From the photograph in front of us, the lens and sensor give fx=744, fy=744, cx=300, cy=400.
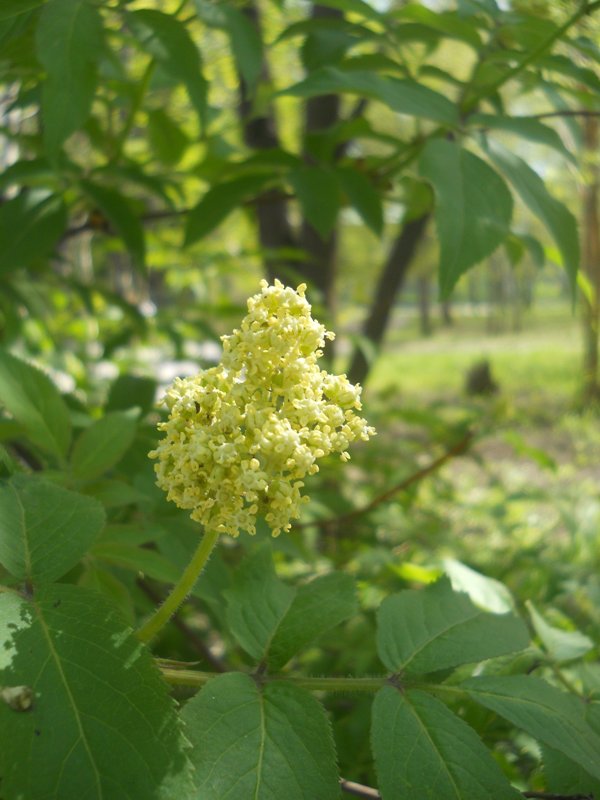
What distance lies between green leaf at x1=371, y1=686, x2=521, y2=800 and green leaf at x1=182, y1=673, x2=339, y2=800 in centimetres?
6

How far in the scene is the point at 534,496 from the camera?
2.91 m

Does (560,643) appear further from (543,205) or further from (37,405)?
(37,405)

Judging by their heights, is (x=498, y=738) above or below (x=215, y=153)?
below

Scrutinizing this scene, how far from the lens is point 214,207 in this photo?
179 cm

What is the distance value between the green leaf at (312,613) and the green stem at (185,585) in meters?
0.14

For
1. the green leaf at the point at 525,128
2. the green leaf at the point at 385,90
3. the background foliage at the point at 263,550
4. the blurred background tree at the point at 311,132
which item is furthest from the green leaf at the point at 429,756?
the green leaf at the point at 525,128

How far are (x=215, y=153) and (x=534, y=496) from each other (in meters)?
1.76

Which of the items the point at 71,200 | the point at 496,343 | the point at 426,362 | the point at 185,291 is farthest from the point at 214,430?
the point at 496,343

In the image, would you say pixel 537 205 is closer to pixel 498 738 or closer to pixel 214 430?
pixel 214 430

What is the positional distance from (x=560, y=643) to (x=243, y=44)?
4.18 ft

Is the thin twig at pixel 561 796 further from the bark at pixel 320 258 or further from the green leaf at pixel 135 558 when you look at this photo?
the bark at pixel 320 258

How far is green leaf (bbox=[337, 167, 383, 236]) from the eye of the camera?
1.77 metres

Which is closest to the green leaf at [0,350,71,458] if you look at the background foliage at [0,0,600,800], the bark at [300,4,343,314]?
the background foliage at [0,0,600,800]

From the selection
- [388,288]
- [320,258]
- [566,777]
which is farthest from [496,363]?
[566,777]
